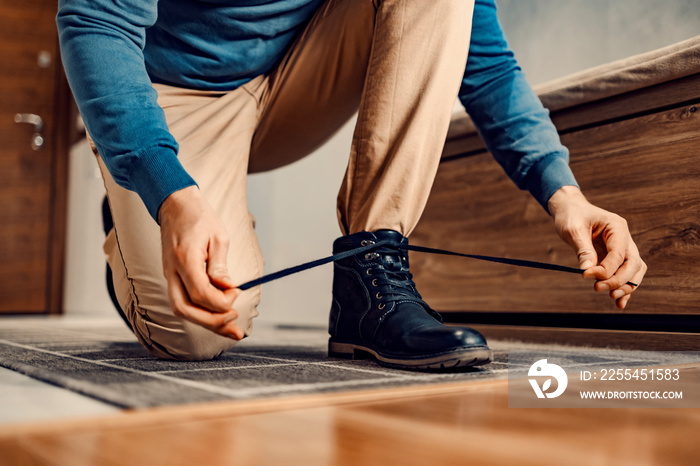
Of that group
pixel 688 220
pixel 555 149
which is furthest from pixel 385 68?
pixel 688 220

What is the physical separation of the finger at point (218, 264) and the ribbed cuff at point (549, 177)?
0.49 metres

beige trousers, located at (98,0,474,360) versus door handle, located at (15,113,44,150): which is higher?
door handle, located at (15,113,44,150)

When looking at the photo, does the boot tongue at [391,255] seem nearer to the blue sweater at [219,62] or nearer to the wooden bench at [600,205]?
the blue sweater at [219,62]

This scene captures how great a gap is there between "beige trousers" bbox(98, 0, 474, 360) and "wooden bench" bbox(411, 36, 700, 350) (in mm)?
463

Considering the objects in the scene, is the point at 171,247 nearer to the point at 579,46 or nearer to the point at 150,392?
the point at 150,392

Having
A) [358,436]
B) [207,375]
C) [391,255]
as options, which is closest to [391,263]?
[391,255]

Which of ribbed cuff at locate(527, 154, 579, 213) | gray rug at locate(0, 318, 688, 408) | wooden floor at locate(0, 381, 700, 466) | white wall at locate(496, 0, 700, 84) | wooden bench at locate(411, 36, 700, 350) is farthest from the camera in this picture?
white wall at locate(496, 0, 700, 84)

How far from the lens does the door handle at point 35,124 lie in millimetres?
2869

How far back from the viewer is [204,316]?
0.49 m

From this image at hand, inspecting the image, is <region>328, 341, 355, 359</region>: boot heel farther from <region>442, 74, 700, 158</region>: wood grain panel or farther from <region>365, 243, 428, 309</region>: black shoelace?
<region>442, 74, 700, 158</region>: wood grain panel

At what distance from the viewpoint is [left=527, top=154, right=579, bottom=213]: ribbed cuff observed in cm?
80

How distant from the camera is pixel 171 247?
0.50 m

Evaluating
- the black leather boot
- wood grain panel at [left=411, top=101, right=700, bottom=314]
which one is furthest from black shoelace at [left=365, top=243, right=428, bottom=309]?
wood grain panel at [left=411, top=101, right=700, bottom=314]

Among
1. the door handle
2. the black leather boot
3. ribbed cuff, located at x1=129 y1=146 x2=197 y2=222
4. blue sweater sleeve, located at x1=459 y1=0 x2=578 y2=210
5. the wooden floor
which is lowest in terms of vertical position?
the wooden floor
